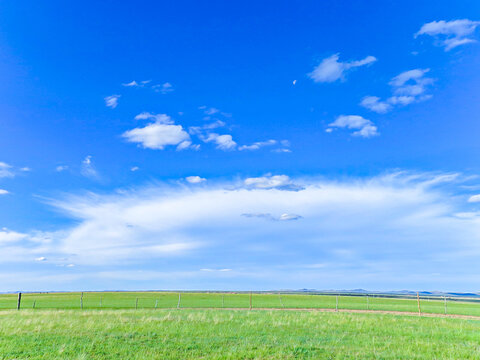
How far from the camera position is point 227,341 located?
1844 cm

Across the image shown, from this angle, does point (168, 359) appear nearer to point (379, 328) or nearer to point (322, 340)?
point (322, 340)

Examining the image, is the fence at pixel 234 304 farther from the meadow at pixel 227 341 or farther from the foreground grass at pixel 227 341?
the foreground grass at pixel 227 341

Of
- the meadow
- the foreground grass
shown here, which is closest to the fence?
the meadow

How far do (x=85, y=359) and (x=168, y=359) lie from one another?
315 centimetres

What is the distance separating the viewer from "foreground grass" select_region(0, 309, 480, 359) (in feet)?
50.3

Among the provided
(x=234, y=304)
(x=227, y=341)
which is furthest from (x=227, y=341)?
(x=234, y=304)

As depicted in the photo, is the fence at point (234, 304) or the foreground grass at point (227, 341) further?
the fence at point (234, 304)

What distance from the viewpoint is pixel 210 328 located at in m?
23.2

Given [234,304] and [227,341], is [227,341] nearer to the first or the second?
[227,341]

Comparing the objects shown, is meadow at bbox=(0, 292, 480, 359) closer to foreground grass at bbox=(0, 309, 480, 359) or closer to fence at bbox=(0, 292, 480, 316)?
foreground grass at bbox=(0, 309, 480, 359)

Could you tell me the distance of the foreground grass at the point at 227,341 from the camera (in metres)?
Result: 15.3

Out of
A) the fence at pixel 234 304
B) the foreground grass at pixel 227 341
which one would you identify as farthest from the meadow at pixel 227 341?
the fence at pixel 234 304

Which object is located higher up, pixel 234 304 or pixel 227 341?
pixel 227 341

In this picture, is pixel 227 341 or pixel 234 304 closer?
pixel 227 341
